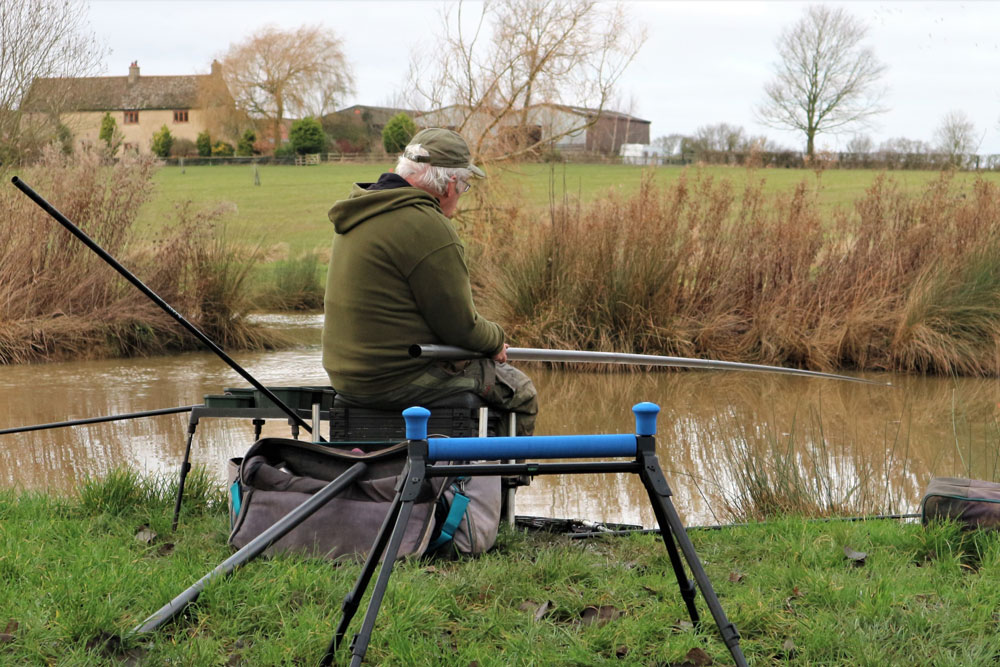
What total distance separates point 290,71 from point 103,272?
118ft

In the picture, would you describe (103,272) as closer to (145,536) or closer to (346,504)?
(145,536)

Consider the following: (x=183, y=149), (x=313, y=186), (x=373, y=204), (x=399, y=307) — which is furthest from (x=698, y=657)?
(x=183, y=149)

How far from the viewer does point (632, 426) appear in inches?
245

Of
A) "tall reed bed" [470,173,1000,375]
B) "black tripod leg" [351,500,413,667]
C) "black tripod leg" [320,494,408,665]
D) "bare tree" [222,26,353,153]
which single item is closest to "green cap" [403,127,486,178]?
"black tripod leg" [320,494,408,665]

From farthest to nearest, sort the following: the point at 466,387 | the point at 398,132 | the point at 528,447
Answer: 1. the point at 398,132
2. the point at 466,387
3. the point at 528,447

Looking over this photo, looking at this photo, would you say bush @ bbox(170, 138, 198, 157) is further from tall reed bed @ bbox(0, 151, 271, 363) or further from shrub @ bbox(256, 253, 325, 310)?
tall reed bed @ bbox(0, 151, 271, 363)

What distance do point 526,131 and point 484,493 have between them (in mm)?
10480

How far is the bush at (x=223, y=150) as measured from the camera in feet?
154

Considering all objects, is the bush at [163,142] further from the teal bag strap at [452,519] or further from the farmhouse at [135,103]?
the teal bag strap at [452,519]

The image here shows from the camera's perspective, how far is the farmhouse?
41.1 feet

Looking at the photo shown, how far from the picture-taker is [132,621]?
8.05 ft

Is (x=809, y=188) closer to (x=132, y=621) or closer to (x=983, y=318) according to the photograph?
(x=983, y=318)

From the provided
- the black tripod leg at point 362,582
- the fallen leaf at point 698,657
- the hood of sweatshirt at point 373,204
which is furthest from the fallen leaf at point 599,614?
the hood of sweatshirt at point 373,204

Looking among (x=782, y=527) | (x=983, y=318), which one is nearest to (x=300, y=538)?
(x=782, y=527)
